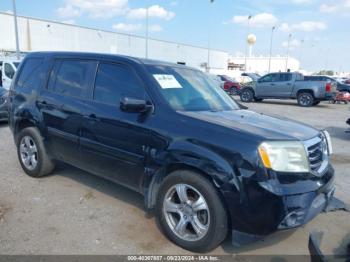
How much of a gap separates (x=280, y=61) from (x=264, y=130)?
10956 cm

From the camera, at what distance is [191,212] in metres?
3.23

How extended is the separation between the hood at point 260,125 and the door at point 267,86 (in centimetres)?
1660

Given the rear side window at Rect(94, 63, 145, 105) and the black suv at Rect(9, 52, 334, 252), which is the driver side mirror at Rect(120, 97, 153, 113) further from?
the rear side window at Rect(94, 63, 145, 105)

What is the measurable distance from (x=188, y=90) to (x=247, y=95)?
1774cm

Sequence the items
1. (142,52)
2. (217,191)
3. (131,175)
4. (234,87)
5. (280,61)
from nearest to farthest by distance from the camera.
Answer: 1. (217,191)
2. (131,175)
3. (234,87)
4. (142,52)
5. (280,61)

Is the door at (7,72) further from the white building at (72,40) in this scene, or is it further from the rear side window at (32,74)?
the white building at (72,40)

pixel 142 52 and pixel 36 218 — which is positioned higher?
pixel 142 52

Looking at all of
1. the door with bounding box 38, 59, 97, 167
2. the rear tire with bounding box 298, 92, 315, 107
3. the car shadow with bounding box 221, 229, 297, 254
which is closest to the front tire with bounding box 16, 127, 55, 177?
the door with bounding box 38, 59, 97, 167

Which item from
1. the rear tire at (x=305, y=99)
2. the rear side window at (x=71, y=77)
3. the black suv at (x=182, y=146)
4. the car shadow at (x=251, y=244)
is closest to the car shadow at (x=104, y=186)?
the black suv at (x=182, y=146)

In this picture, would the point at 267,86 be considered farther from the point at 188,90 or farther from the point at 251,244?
the point at 251,244

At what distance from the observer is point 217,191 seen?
2.99 metres

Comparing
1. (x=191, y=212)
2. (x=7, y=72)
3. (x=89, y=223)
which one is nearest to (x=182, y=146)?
(x=191, y=212)


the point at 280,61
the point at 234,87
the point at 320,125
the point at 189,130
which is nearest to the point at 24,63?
the point at 189,130

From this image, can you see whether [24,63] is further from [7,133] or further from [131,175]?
[7,133]
